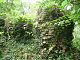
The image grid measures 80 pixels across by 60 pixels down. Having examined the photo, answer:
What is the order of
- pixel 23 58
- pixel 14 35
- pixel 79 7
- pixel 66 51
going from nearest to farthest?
pixel 79 7 < pixel 66 51 < pixel 23 58 < pixel 14 35

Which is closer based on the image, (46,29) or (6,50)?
(46,29)

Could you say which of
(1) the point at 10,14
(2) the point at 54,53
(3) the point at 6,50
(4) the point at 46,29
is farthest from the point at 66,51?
(1) the point at 10,14

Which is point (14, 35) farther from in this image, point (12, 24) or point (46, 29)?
point (46, 29)

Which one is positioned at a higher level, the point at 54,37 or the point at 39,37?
the point at 54,37

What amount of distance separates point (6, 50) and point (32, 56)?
5.41 feet

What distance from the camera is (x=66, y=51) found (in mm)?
4656

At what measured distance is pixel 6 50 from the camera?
5645 millimetres

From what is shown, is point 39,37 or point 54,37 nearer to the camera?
point 54,37

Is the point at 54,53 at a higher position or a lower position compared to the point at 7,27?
lower

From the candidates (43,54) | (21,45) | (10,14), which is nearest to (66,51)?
(43,54)

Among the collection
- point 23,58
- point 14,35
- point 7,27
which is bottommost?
point 23,58

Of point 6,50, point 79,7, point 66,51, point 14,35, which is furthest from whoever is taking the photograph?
point 14,35

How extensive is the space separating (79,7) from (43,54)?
148 inches

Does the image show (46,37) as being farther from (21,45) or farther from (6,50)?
(6,50)
